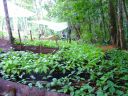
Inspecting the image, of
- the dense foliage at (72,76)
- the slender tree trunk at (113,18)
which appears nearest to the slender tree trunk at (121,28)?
the slender tree trunk at (113,18)

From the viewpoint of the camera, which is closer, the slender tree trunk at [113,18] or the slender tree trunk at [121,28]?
the slender tree trunk at [121,28]

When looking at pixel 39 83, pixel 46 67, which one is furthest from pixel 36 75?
pixel 39 83

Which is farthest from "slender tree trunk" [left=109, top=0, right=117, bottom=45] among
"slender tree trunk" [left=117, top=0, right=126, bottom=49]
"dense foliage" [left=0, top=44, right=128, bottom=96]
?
"dense foliage" [left=0, top=44, right=128, bottom=96]

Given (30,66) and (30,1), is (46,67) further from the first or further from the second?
(30,1)

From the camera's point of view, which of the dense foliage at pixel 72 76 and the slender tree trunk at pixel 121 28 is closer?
the dense foliage at pixel 72 76

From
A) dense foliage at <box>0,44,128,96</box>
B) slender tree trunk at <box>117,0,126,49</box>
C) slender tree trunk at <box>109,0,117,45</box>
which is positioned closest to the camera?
dense foliage at <box>0,44,128,96</box>

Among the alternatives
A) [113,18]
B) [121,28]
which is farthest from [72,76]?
[113,18]

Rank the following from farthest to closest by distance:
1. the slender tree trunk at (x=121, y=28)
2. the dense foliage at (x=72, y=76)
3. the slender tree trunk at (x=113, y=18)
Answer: the slender tree trunk at (x=113, y=18) → the slender tree trunk at (x=121, y=28) → the dense foliage at (x=72, y=76)

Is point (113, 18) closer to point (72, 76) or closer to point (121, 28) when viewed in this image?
point (121, 28)

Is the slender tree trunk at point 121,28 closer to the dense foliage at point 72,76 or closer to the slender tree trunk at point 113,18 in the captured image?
the slender tree trunk at point 113,18

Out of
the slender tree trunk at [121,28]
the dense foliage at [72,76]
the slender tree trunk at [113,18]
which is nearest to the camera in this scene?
the dense foliage at [72,76]

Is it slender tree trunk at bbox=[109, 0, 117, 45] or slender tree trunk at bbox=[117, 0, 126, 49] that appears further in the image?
slender tree trunk at bbox=[109, 0, 117, 45]

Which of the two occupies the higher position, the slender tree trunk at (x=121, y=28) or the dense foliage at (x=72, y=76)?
the slender tree trunk at (x=121, y=28)

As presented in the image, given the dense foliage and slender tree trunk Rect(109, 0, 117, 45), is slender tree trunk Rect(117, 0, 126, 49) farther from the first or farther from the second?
the dense foliage
